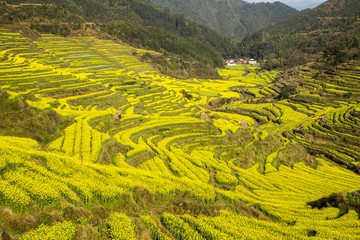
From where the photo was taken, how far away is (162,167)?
22109 mm

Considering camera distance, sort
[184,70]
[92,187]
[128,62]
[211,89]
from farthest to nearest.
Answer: [184,70] < [211,89] < [128,62] < [92,187]

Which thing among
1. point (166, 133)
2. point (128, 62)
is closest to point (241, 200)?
point (166, 133)

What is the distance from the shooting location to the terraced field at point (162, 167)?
11711 millimetres

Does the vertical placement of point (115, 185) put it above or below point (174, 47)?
below

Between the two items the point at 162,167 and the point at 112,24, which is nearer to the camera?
the point at 162,167

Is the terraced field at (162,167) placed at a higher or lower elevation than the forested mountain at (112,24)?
lower

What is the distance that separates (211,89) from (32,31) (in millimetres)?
69228

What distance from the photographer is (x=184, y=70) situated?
11006 cm

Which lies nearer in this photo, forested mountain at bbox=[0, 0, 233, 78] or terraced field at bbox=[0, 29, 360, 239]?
terraced field at bbox=[0, 29, 360, 239]

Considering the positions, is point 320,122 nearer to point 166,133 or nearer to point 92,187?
point 166,133

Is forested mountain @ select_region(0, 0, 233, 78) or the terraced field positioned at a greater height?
forested mountain @ select_region(0, 0, 233, 78)

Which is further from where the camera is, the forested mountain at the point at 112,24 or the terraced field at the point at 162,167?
the forested mountain at the point at 112,24

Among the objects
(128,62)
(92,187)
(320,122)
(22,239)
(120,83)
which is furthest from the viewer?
(128,62)

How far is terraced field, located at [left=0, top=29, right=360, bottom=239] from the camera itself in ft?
38.4
